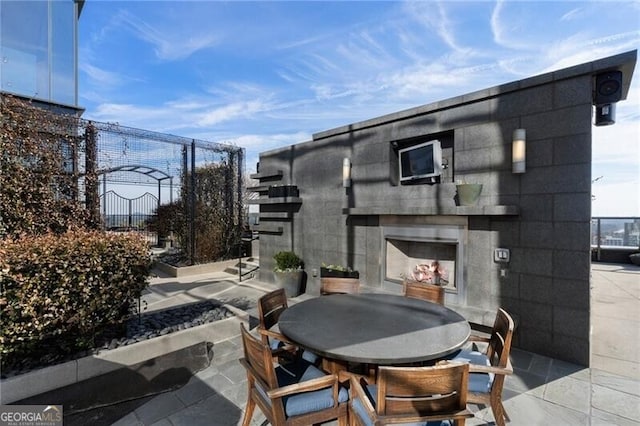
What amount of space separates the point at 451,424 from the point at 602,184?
8.83m

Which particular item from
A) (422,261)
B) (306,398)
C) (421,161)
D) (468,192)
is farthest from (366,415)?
(421,161)

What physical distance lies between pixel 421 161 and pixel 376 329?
2.89m

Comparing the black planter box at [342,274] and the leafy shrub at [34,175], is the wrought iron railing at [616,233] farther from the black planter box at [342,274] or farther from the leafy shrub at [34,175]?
the leafy shrub at [34,175]

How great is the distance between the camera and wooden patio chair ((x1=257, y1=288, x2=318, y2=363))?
2162 mm

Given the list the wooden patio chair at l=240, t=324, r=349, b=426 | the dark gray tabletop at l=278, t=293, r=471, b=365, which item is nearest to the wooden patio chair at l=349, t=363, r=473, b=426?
the dark gray tabletop at l=278, t=293, r=471, b=365

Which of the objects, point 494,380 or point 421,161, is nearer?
point 494,380

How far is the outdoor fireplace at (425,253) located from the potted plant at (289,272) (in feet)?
5.73

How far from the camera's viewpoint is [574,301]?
288cm

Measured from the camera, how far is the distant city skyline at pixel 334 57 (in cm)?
346

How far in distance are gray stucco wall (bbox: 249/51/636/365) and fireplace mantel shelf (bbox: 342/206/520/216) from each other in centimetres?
1

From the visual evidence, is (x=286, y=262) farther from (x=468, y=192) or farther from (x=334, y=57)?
(x=334, y=57)

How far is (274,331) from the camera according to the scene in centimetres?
248

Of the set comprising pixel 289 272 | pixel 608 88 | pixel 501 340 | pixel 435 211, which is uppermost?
pixel 608 88

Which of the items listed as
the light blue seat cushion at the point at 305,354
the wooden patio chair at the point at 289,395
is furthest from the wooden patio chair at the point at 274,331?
the wooden patio chair at the point at 289,395
